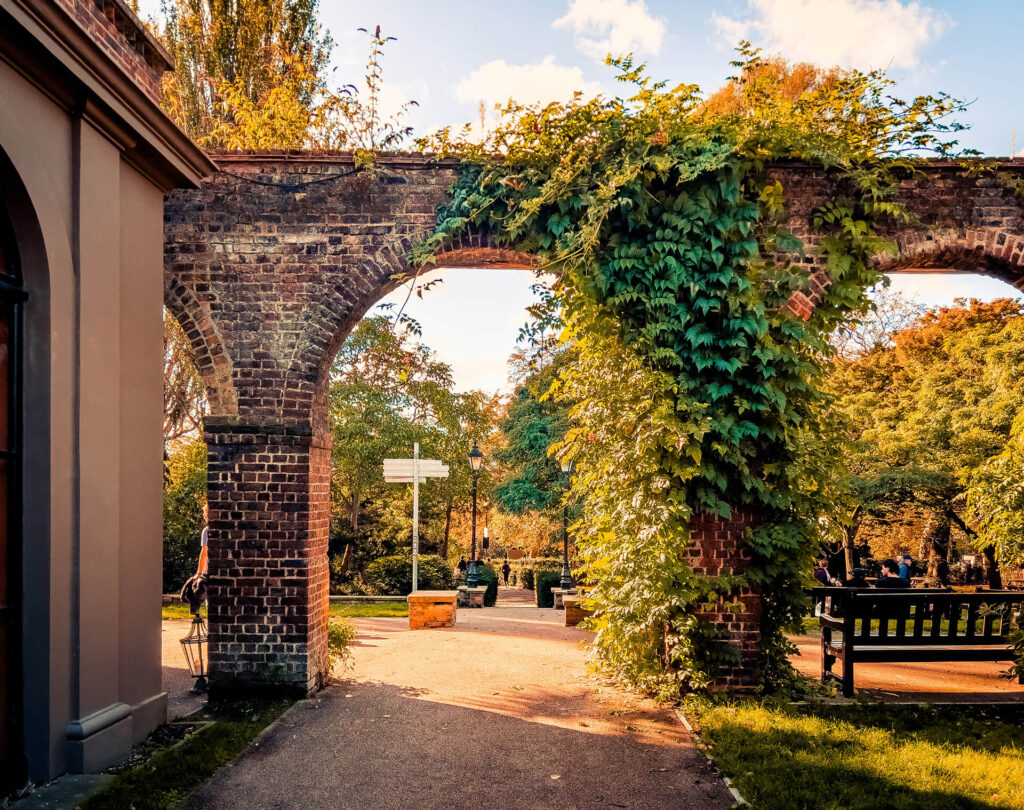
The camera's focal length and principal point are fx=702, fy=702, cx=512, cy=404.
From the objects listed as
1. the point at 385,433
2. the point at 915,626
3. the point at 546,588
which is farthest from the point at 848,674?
the point at 385,433

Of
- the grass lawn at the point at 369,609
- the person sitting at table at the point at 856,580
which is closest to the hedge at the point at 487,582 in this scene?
the grass lawn at the point at 369,609

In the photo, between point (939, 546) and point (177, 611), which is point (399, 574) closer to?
point (177, 611)

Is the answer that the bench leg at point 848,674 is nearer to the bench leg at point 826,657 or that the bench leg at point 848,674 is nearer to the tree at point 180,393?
the bench leg at point 826,657

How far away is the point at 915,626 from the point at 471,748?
161 inches

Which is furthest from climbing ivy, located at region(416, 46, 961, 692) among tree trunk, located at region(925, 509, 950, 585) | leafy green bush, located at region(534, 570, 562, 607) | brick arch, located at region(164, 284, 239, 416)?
tree trunk, located at region(925, 509, 950, 585)

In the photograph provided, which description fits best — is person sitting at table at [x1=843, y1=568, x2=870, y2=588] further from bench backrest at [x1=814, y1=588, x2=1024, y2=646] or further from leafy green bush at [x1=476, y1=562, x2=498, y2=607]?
bench backrest at [x1=814, y1=588, x2=1024, y2=646]

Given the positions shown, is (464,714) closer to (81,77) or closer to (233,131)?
(81,77)

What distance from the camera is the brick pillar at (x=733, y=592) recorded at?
248 inches

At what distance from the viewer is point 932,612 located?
653 cm

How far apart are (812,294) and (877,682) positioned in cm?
401

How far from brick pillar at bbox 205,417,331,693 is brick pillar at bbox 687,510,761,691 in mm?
3635

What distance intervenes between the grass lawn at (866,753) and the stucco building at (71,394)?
4.19m

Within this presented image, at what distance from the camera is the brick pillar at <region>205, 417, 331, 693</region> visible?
6.48m

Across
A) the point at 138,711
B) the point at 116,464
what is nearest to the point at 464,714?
the point at 138,711
